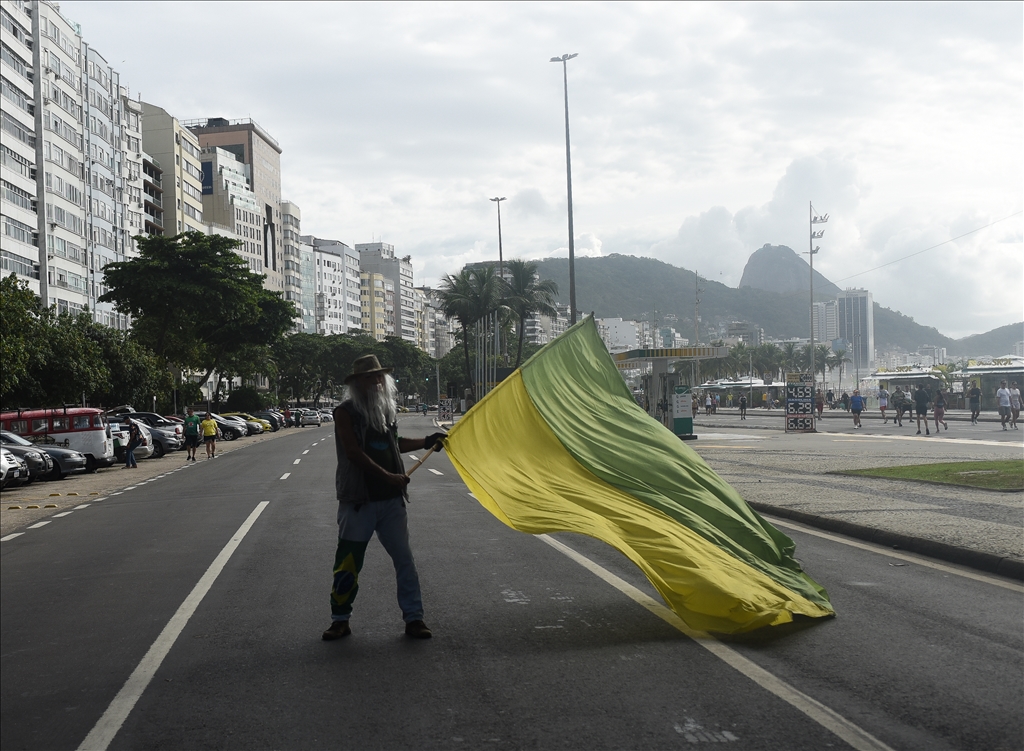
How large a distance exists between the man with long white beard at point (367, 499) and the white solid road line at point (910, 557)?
198 inches

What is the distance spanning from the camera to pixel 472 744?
4.57 meters

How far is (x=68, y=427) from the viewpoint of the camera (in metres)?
29.3

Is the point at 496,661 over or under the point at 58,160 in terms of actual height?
under

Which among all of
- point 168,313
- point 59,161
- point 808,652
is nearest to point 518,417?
point 808,652

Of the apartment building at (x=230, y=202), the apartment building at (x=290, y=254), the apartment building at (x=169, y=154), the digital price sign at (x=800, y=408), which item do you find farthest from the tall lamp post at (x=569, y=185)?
the apartment building at (x=290, y=254)

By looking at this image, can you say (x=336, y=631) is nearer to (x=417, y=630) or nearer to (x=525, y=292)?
(x=417, y=630)

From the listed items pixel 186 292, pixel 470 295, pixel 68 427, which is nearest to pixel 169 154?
pixel 470 295

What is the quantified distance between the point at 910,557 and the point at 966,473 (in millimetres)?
8029

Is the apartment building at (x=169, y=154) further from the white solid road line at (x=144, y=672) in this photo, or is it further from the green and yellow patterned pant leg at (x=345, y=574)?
the green and yellow patterned pant leg at (x=345, y=574)

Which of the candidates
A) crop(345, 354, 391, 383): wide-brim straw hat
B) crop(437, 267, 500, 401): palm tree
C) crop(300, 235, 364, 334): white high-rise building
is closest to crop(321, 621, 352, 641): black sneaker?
crop(345, 354, 391, 383): wide-brim straw hat

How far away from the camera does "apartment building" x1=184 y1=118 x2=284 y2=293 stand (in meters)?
148

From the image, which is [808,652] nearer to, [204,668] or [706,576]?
[706,576]

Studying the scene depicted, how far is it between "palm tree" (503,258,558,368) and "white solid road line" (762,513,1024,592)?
55.9m

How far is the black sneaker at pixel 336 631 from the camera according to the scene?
6.55m
